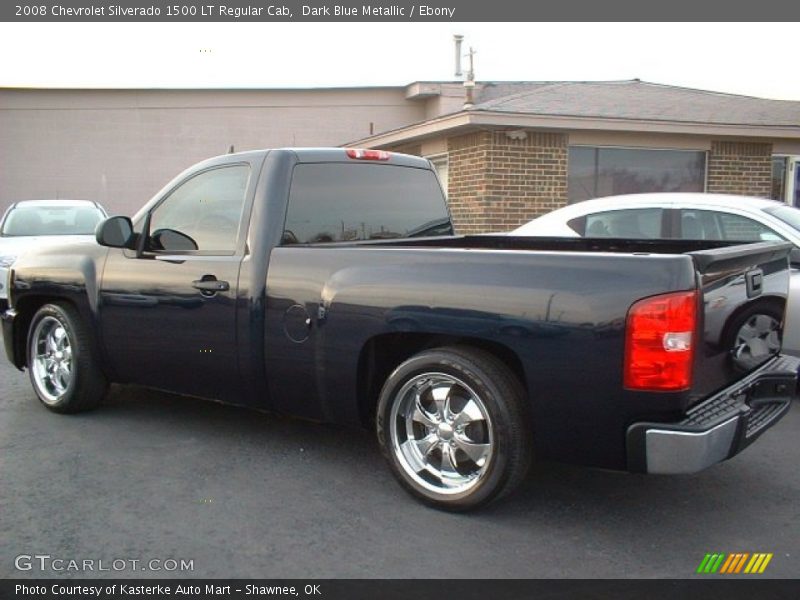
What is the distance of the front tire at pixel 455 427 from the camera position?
3.58 metres

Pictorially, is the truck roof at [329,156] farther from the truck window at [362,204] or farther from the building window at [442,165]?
the building window at [442,165]

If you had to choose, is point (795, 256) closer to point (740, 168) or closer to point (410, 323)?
point (410, 323)

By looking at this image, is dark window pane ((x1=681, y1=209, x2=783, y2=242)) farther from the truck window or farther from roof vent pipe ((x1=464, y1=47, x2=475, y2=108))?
roof vent pipe ((x1=464, y1=47, x2=475, y2=108))

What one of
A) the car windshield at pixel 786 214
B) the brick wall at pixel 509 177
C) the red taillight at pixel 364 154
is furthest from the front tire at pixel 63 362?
the brick wall at pixel 509 177

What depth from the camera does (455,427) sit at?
12.4 feet

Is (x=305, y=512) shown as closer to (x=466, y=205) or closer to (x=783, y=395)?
(x=783, y=395)

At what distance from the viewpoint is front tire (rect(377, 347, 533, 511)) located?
358 centimetres

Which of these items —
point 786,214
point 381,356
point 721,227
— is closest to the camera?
point 381,356

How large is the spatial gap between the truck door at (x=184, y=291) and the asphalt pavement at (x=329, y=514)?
1.62 ft

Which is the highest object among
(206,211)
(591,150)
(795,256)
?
(591,150)

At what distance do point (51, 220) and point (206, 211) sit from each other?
7.48m

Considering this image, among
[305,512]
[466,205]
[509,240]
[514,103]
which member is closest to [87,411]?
[305,512]

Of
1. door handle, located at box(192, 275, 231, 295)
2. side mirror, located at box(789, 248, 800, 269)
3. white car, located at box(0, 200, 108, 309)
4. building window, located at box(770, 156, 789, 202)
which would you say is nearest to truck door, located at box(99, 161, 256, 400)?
door handle, located at box(192, 275, 231, 295)

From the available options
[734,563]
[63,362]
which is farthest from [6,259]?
[734,563]
